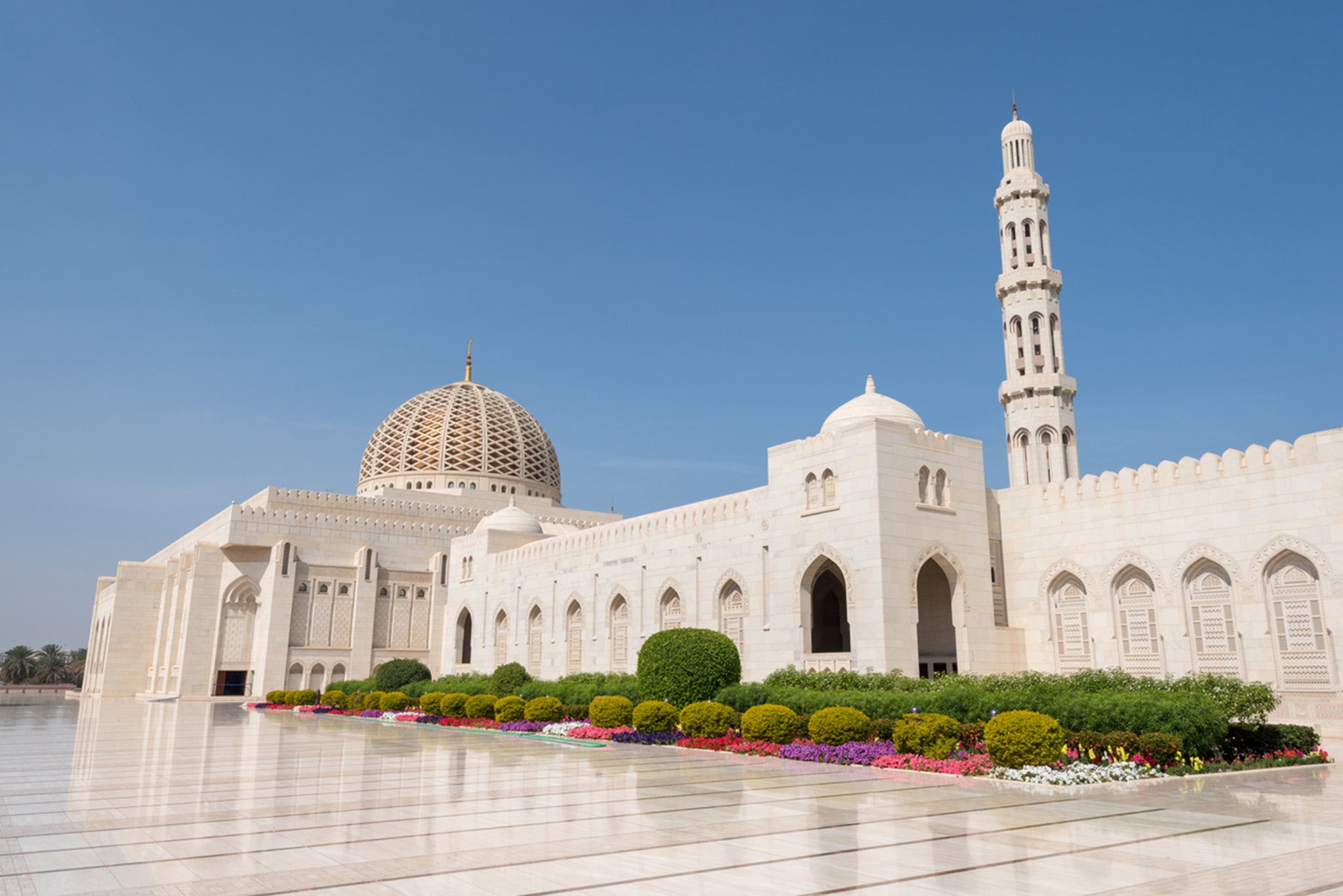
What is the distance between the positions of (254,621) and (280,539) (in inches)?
125

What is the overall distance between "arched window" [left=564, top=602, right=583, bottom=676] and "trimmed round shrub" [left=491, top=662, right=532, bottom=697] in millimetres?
3507

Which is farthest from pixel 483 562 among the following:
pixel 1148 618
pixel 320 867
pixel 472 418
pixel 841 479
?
pixel 320 867

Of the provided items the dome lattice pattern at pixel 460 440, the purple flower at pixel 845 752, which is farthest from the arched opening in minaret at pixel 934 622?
the dome lattice pattern at pixel 460 440

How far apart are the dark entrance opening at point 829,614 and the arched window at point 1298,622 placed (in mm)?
9932

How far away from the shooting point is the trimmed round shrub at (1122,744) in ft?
33.4

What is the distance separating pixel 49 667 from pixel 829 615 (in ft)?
179

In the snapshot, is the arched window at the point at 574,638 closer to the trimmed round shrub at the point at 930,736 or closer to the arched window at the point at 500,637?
the arched window at the point at 500,637

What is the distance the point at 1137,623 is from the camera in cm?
1698

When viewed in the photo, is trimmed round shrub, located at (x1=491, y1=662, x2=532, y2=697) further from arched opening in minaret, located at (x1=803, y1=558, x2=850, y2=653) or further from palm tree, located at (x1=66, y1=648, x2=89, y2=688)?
palm tree, located at (x1=66, y1=648, x2=89, y2=688)

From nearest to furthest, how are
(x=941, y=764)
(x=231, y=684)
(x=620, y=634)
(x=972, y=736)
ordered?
(x=941, y=764), (x=972, y=736), (x=620, y=634), (x=231, y=684)

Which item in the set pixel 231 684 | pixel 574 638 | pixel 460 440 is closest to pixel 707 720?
pixel 574 638

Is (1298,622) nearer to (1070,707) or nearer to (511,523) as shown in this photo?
(1070,707)

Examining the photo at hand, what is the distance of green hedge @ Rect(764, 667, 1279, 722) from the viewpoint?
11.9 m

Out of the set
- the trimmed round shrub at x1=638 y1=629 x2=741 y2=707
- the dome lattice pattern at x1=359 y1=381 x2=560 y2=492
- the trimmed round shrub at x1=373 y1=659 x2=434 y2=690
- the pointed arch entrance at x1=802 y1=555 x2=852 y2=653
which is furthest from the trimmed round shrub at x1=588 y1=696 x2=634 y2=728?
the dome lattice pattern at x1=359 y1=381 x2=560 y2=492
